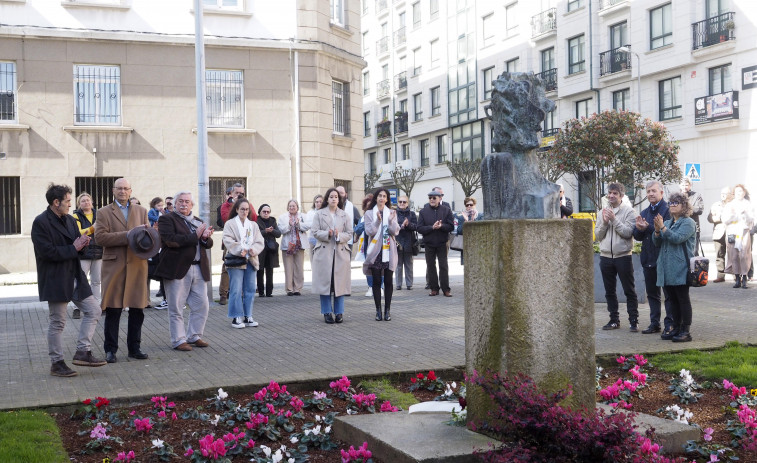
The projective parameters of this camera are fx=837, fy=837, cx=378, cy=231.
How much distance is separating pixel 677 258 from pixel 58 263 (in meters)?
6.93

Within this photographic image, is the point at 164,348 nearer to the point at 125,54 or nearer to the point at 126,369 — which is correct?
the point at 126,369

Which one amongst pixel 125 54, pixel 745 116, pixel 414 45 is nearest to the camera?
pixel 125 54

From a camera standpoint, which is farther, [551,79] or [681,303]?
[551,79]

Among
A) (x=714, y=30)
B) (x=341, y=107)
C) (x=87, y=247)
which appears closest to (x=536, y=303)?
(x=87, y=247)

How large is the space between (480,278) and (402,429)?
1.13 m

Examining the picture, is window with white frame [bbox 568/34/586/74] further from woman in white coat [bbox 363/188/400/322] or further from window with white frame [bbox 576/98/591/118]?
woman in white coat [bbox 363/188/400/322]

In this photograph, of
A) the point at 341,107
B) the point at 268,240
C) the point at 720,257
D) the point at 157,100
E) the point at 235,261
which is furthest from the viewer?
the point at 341,107

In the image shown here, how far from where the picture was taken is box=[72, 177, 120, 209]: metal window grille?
24.0m

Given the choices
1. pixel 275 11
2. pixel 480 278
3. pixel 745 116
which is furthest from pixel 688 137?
pixel 480 278

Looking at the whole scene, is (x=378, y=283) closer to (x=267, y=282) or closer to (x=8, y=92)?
(x=267, y=282)

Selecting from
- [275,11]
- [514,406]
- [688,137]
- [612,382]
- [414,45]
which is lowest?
[612,382]

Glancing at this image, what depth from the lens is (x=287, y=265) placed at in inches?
651

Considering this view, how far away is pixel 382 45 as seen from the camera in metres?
64.6

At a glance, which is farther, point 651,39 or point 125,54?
point 651,39
